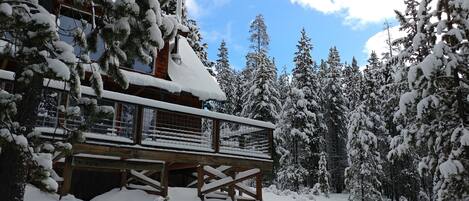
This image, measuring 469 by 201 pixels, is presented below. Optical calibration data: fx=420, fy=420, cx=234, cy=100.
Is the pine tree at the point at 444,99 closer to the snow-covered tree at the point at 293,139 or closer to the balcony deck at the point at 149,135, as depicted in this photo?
the balcony deck at the point at 149,135

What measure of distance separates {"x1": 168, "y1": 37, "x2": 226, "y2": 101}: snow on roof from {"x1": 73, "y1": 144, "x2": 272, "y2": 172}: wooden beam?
3.65m

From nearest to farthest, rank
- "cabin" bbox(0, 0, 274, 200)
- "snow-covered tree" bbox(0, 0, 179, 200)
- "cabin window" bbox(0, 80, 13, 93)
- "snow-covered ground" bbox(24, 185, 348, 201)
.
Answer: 1. "snow-covered tree" bbox(0, 0, 179, 200)
2. "cabin window" bbox(0, 80, 13, 93)
3. "snow-covered ground" bbox(24, 185, 348, 201)
4. "cabin" bbox(0, 0, 274, 200)

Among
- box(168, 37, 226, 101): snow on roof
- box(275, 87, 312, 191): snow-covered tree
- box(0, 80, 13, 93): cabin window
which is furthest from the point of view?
box(275, 87, 312, 191): snow-covered tree

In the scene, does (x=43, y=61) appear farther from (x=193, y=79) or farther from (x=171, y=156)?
(x=193, y=79)

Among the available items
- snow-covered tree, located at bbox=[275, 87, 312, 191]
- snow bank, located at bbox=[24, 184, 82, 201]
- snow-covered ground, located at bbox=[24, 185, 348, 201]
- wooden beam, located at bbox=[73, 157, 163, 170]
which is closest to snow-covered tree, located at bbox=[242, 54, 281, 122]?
snow-covered tree, located at bbox=[275, 87, 312, 191]

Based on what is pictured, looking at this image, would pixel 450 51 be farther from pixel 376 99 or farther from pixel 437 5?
pixel 376 99

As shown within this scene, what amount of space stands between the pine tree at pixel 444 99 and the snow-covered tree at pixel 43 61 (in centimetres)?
897

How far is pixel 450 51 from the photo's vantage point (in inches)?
470

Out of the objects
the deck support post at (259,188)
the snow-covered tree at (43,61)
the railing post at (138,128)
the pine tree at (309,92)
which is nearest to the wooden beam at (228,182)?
the deck support post at (259,188)

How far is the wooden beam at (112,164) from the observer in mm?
→ 10185

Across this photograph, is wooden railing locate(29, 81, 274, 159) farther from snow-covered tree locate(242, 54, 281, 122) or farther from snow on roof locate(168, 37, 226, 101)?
snow-covered tree locate(242, 54, 281, 122)

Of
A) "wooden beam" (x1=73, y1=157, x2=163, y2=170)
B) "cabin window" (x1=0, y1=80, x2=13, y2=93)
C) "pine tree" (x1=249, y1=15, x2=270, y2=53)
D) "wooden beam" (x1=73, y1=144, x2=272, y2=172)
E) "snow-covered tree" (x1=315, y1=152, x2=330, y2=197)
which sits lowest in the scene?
"snow-covered tree" (x1=315, y1=152, x2=330, y2=197)

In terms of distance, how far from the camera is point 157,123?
44.4ft

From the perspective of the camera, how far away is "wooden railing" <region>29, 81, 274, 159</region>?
10.2m
